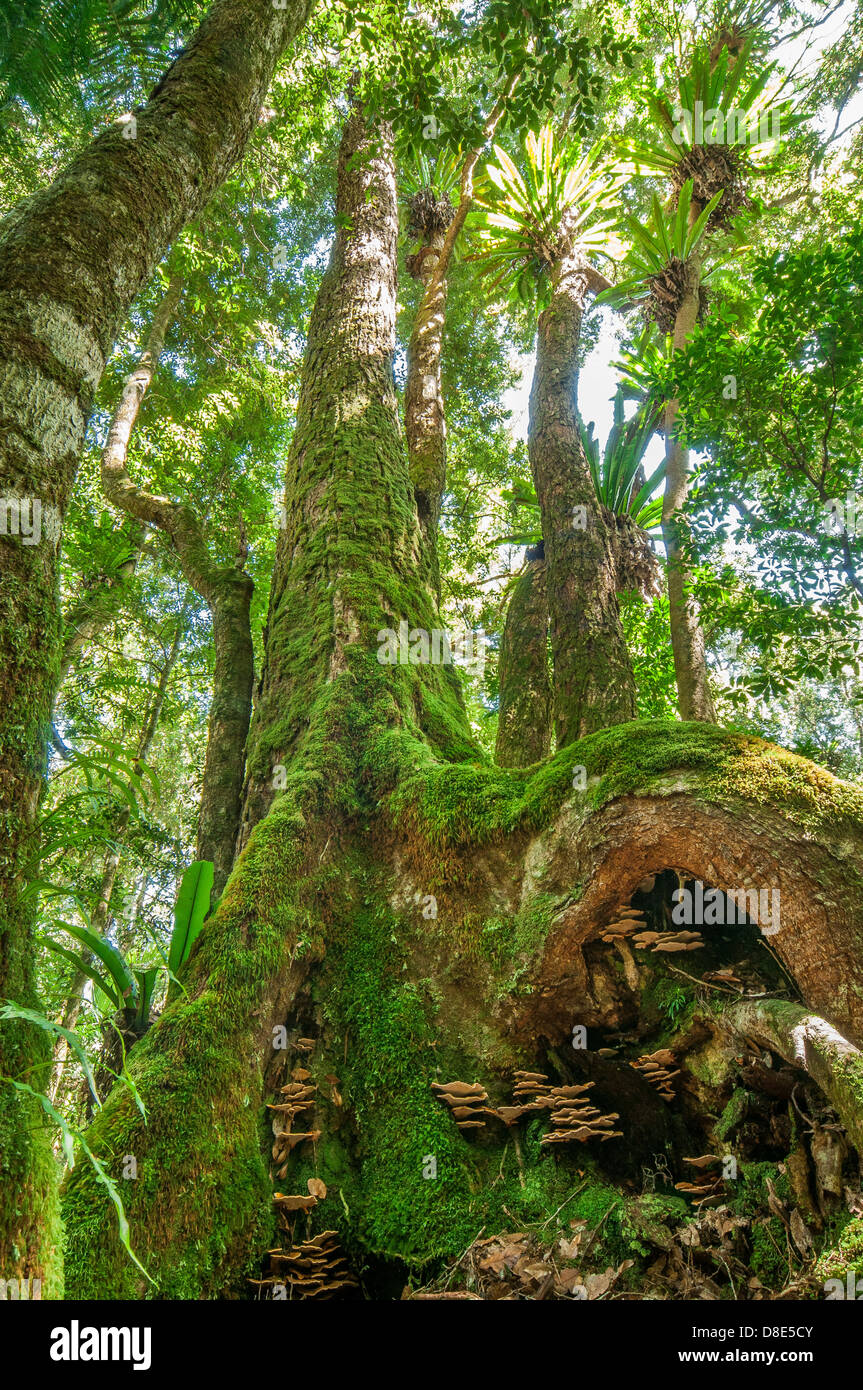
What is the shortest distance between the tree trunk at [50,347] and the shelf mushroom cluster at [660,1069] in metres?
1.98

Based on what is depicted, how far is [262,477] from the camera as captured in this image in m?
10.2

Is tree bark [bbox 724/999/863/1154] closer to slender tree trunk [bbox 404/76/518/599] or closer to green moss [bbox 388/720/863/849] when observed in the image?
green moss [bbox 388/720/863/849]

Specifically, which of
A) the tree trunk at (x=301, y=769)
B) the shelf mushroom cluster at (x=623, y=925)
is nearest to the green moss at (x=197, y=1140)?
the tree trunk at (x=301, y=769)

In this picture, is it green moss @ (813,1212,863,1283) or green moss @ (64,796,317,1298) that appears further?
green moss @ (64,796,317,1298)

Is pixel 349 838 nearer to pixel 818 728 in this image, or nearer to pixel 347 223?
pixel 347 223

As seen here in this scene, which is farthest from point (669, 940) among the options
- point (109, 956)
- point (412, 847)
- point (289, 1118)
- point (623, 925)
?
point (109, 956)

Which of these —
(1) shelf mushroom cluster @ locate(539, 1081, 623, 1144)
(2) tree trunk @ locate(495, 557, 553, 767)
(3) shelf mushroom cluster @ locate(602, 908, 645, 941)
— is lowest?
(1) shelf mushroom cluster @ locate(539, 1081, 623, 1144)

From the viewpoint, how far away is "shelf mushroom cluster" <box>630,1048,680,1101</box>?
2.54 metres

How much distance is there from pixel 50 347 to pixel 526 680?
4947 millimetres

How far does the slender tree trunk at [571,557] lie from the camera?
4449 mm

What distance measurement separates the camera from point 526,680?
6402 millimetres

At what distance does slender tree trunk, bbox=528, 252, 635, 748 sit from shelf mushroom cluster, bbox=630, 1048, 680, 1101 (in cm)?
202

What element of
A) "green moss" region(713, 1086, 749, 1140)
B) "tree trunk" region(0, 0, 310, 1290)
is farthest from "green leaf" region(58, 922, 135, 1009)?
"green moss" region(713, 1086, 749, 1140)
